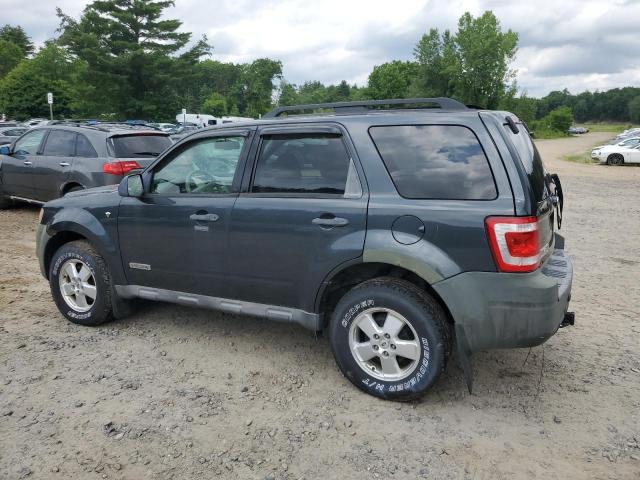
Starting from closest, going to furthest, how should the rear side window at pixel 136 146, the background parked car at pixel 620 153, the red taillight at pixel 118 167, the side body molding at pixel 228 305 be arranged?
the side body molding at pixel 228 305, the red taillight at pixel 118 167, the rear side window at pixel 136 146, the background parked car at pixel 620 153

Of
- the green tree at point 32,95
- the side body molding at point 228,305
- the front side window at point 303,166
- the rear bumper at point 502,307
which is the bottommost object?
the side body molding at point 228,305

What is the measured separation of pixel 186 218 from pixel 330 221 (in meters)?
1.23

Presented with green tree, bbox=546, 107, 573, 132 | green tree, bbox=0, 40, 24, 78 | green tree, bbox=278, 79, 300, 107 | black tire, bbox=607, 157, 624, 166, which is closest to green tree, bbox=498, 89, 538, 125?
green tree, bbox=546, 107, 573, 132

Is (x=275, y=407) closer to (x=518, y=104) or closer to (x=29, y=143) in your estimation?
(x=29, y=143)

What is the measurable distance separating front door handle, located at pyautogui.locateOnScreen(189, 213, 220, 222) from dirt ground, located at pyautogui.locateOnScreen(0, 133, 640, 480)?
3.47 feet

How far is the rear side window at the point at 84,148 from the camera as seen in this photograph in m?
8.39

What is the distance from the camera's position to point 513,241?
3135 mm

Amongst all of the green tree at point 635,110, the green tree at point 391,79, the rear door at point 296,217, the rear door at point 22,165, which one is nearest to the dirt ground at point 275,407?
the rear door at point 296,217

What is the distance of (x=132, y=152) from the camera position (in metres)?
8.37

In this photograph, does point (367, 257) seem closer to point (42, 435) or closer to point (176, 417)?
point (176, 417)

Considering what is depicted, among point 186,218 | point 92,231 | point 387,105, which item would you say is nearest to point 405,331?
point 387,105

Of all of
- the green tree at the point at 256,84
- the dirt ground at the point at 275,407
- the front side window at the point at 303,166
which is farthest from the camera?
the green tree at the point at 256,84

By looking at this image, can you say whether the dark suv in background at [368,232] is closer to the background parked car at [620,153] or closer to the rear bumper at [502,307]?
the rear bumper at [502,307]

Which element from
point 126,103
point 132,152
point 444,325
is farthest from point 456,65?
point 444,325
